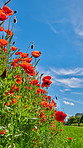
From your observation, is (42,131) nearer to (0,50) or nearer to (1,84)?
(1,84)

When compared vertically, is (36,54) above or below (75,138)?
above

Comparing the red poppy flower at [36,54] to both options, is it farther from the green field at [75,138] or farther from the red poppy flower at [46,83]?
the green field at [75,138]

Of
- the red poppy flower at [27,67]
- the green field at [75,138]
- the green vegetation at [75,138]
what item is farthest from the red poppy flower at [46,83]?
the green vegetation at [75,138]

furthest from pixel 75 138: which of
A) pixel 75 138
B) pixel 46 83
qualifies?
pixel 46 83

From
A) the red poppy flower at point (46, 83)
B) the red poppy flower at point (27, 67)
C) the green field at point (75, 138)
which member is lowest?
the green field at point (75, 138)

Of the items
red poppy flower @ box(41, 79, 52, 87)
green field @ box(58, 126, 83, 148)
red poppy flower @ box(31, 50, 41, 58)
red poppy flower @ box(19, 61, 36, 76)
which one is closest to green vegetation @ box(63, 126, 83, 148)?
green field @ box(58, 126, 83, 148)

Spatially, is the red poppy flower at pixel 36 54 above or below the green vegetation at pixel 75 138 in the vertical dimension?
above

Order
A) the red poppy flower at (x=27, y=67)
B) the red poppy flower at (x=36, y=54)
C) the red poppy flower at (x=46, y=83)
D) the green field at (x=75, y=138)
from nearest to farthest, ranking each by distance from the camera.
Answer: the red poppy flower at (x=27, y=67) → the red poppy flower at (x=36, y=54) → the red poppy flower at (x=46, y=83) → the green field at (x=75, y=138)

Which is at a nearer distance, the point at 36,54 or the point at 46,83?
the point at 36,54

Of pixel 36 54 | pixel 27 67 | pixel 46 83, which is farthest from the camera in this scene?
pixel 46 83

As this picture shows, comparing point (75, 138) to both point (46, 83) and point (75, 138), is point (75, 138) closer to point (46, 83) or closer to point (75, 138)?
point (75, 138)

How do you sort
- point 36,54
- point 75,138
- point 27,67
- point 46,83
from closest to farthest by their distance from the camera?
point 27,67 < point 36,54 < point 46,83 < point 75,138

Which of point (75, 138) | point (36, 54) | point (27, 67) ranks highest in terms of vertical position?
point (36, 54)

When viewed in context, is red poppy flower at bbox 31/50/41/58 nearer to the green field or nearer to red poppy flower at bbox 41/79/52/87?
red poppy flower at bbox 41/79/52/87
